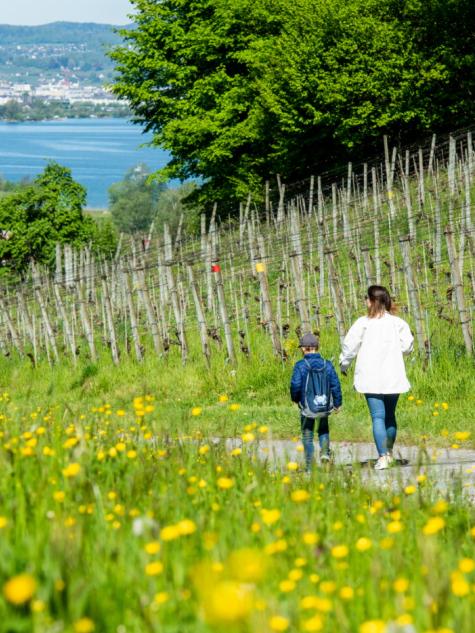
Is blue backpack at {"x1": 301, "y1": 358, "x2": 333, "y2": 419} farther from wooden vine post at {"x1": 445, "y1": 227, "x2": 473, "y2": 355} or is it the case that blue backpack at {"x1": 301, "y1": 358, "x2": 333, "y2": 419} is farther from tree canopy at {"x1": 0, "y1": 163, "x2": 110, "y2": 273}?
tree canopy at {"x1": 0, "y1": 163, "x2": 110, "y2": 273}

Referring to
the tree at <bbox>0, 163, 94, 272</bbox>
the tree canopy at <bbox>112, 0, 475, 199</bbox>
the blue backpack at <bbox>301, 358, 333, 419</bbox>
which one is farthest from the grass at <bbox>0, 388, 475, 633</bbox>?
the tree at <bbox>0, 163, 94, 272</bbox>

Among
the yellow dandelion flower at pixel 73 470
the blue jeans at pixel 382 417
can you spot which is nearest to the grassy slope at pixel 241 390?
the blue jeans at pixel 382 417

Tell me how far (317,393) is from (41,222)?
137 ft

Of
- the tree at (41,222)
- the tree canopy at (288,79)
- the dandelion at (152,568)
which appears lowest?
the dandelion at (152,568)

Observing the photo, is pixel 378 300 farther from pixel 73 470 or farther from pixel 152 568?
pixel 152 568

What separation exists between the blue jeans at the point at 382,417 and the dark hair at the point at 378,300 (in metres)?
0.76

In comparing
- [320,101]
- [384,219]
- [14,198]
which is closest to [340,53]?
[320,101]

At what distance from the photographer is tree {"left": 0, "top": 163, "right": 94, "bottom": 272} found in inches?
1961

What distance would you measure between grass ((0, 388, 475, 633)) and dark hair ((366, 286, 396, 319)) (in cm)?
328

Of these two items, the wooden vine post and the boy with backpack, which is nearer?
the boy with backpack

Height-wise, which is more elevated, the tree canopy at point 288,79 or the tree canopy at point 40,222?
the tree canopy at point 288,79

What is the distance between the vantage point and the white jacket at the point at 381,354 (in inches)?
390

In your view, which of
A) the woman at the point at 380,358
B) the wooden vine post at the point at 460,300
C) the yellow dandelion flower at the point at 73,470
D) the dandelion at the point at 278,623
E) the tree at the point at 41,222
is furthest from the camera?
the tree at the point at 41,222

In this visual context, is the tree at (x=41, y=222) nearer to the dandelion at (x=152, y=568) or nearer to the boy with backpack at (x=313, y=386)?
the boy with backpack at (x=313, y=386)
